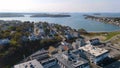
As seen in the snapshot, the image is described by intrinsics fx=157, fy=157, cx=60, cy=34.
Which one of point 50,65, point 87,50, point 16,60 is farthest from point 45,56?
point 87,50

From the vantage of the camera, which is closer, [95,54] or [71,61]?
[71,61]

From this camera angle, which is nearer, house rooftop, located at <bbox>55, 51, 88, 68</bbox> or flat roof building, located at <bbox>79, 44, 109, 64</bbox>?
house rooftop, located at <bbox>55, 51, 88, 68</bbox>

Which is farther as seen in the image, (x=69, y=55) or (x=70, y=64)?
(x=69, y=55)

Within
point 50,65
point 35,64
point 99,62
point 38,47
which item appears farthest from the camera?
point 38,47

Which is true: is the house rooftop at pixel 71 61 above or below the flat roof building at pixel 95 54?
above

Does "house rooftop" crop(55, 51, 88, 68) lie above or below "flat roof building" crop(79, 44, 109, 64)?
above

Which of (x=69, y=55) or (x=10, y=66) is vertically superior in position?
(x=69, y=55)

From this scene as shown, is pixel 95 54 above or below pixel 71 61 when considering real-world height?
below

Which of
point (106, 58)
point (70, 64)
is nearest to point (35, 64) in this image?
point (70, 64)

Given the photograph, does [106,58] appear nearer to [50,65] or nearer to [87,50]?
[87,50]

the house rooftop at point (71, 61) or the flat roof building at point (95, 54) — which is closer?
the house rooftop at point (71, 61)

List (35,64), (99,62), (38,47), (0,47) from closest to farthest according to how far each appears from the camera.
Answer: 1. (35,64)
2. (99,62)
3. (0,47)
4. (38,47)
